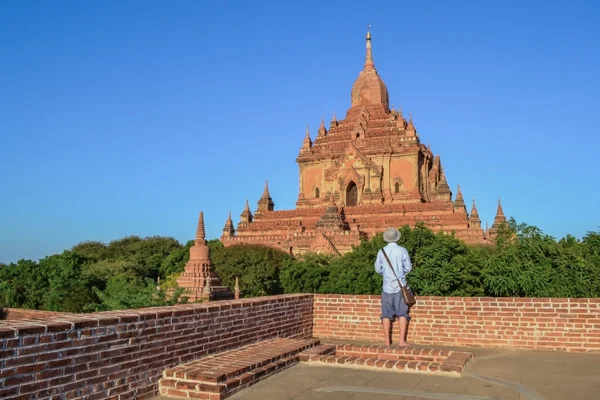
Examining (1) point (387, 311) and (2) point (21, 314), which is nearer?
(1) point (387, 311)

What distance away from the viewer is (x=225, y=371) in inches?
226

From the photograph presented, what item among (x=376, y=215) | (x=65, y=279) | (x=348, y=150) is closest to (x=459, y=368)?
(x=65, y=279)

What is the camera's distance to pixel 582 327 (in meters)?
8.34

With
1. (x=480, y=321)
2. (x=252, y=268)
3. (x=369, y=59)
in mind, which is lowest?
(x=480, y=321)

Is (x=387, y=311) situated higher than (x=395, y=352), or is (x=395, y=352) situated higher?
(x=387, y=311)

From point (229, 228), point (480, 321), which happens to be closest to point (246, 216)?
point (229, 228)

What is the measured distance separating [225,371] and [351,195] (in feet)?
124

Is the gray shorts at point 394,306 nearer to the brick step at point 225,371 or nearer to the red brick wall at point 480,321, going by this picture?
the brick step at point 225,371

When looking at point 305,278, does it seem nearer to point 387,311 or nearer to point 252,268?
point 387,311

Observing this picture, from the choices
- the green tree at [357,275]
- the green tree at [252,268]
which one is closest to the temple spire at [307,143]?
the green tree at [252,268]

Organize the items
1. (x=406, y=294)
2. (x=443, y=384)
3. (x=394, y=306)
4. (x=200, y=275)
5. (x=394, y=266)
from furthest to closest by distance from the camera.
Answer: (x=200, y=275), (x=394, y=306), (x=394, y=266), (x=406, y=294), (x=443, y=384)

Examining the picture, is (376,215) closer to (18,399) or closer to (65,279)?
(65,279)

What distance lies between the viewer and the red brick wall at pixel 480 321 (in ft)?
27.5

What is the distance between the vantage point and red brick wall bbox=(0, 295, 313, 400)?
4465 mm
